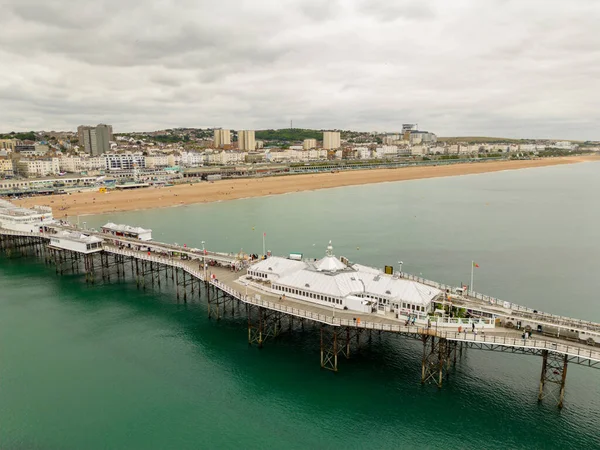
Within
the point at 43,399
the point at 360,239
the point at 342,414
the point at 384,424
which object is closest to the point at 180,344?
the point at 43,399

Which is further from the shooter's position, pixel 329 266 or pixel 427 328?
pixel 329 266

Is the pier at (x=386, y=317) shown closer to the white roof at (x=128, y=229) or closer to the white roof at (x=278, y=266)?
the white roof at (x=278, y=266)

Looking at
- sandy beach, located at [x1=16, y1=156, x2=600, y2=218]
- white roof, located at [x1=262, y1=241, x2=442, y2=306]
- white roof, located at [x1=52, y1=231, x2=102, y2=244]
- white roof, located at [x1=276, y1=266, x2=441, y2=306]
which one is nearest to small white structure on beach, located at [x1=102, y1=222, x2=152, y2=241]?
white roof, located at [x1=52, y1=231, x2=102, y2=244]

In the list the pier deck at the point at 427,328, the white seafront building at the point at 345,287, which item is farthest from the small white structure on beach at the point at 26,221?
the white seafront building at the point at 345,287

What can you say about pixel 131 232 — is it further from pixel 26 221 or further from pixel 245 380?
pixel 245 380

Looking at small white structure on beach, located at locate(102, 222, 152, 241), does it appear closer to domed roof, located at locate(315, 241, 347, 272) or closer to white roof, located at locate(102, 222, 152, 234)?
white roof, located at locate(102, 222, 152, 234)

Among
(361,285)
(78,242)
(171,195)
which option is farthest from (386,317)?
(171,195)

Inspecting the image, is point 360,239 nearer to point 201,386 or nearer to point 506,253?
point 506,253

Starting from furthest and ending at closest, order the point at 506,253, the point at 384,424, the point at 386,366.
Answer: the point at 506,253, the point at 386,366, the point at 384,424
